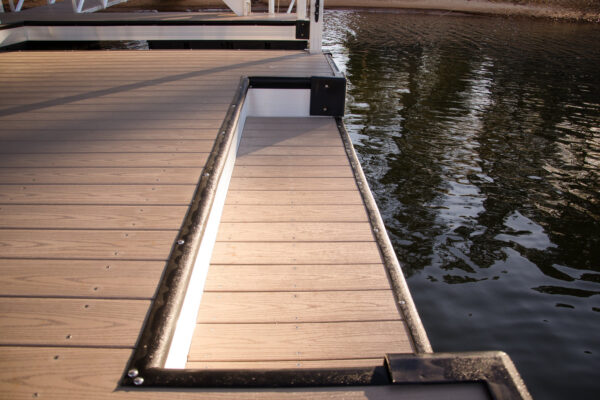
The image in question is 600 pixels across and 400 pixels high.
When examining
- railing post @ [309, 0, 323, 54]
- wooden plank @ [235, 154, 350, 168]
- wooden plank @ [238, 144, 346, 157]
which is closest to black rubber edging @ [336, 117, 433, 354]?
wooden plank @ [235, 154, 350, 168]

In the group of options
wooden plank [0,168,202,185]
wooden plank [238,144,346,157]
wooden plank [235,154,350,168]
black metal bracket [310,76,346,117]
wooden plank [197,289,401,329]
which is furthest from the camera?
black metal bracket [310,76,346,117]

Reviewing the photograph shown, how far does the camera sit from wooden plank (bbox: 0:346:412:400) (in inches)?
41.0

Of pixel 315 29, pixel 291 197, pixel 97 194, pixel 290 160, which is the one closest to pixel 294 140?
pixel 290 160

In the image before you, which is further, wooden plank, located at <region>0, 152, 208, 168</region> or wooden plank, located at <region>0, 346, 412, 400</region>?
wooden plank, located at <region>0, 152, 208, 168</region>

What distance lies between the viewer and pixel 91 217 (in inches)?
72.5

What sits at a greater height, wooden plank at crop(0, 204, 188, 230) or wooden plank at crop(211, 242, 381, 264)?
wooden plank at crop(0, 204, 188, 230)

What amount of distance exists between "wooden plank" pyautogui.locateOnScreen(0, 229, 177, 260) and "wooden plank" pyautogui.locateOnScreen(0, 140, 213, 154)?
938 mm

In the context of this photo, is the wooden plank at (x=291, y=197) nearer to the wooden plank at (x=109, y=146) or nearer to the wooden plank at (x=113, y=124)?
the wooden plank at (x=109, y=146)

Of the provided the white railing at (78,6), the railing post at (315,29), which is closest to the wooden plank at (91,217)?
the railing post at (315,29)

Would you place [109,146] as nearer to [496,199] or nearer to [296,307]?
[296,307]

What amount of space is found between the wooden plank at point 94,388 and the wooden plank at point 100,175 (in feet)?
3.84

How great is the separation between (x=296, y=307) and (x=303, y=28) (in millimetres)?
5627

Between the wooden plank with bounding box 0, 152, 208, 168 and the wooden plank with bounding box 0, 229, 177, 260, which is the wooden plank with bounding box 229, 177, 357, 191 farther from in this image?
the wooden plank with bounding box 0, 229, 177, 260

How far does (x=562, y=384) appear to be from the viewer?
2.33 m
